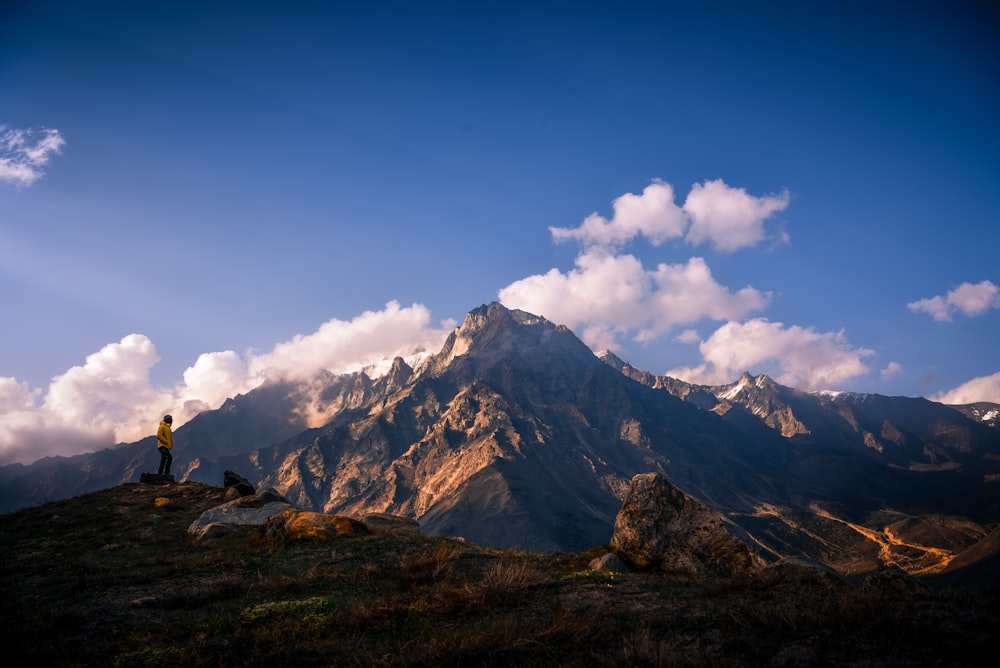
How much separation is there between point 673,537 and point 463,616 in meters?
8.33

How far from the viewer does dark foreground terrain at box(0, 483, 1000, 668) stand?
6543 mm

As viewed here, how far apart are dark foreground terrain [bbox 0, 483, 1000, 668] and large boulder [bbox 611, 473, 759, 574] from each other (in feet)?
4.61

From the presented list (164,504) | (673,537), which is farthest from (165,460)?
(673,537)

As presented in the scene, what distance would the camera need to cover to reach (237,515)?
23.3 meters

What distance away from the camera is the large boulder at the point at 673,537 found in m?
14.2

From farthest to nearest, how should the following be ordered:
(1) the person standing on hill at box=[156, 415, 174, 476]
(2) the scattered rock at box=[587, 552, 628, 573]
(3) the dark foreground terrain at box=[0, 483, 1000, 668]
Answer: (1) the person standing on hill at box=[156, 415, 174, 476]
(2) the scattered rock at box=[587, 552, 628, 573]
(3) the dark foreground terrain at box=[0, 483, 1000, 668]

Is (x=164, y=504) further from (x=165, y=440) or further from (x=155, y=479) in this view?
(x=155, y=479)

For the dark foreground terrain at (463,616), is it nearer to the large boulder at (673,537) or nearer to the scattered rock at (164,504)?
the large boulder at (673,537)

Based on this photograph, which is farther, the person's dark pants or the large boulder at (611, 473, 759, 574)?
the person's dark pants

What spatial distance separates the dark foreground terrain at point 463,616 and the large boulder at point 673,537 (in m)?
1.41

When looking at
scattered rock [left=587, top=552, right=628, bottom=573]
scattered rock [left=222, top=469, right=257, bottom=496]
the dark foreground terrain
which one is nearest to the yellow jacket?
scattered rock [left=222, top=469, right=257, bottom=496]

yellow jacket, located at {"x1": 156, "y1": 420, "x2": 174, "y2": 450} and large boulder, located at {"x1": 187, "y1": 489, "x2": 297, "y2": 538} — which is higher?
yellow jacket, located at {"x1": 156, "y1": 420, "x2": 174, "y2": 450}

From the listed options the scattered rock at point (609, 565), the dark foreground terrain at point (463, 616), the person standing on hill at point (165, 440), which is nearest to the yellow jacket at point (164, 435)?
the person standing on hill at point (165, 440)

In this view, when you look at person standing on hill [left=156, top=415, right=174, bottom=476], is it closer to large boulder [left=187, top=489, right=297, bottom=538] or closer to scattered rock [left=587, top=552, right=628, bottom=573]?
large boulder [left=187, top=489, right=297, bottom=538]
